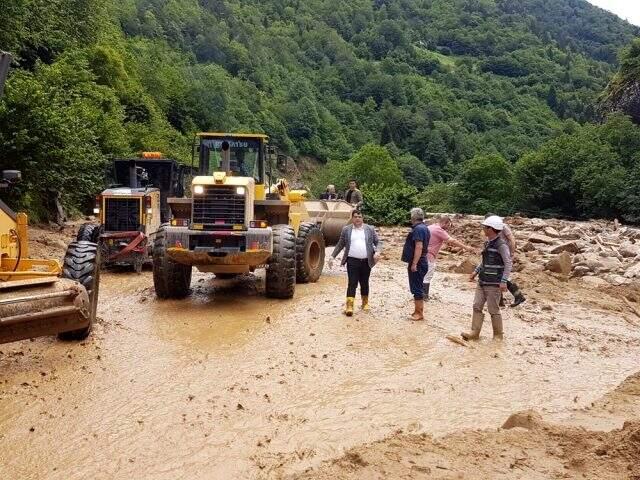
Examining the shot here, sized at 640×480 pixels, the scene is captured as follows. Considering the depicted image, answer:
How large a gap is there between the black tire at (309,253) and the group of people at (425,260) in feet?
6.17

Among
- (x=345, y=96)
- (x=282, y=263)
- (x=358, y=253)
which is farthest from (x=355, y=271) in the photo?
(x=345, y=96)

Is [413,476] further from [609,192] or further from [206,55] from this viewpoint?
[206,55]

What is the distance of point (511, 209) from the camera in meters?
53.9

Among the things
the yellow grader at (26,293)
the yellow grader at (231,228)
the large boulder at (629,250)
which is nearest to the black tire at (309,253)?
the yellow grader at (231,228)

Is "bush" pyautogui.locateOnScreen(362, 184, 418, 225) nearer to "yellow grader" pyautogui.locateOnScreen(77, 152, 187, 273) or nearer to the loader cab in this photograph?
"yellow grader" pyautogui.locateOnScreen(77, 152, 187, 273)

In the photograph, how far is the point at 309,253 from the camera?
12.4 metres

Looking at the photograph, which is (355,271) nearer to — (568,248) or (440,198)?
(568,248)

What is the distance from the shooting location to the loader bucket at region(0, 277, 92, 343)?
5.59 metres

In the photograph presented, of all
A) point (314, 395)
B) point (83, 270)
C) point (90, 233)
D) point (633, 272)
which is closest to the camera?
point (314, 395)

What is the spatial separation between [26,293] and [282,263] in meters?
4.91

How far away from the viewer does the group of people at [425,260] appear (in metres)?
8.34

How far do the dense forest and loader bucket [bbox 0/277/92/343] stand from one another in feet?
38.4

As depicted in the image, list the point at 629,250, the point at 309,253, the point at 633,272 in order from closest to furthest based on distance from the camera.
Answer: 1. the point at 309,253
2. the point at 633,272
3. the point at 629,250

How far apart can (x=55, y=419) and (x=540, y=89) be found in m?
164
